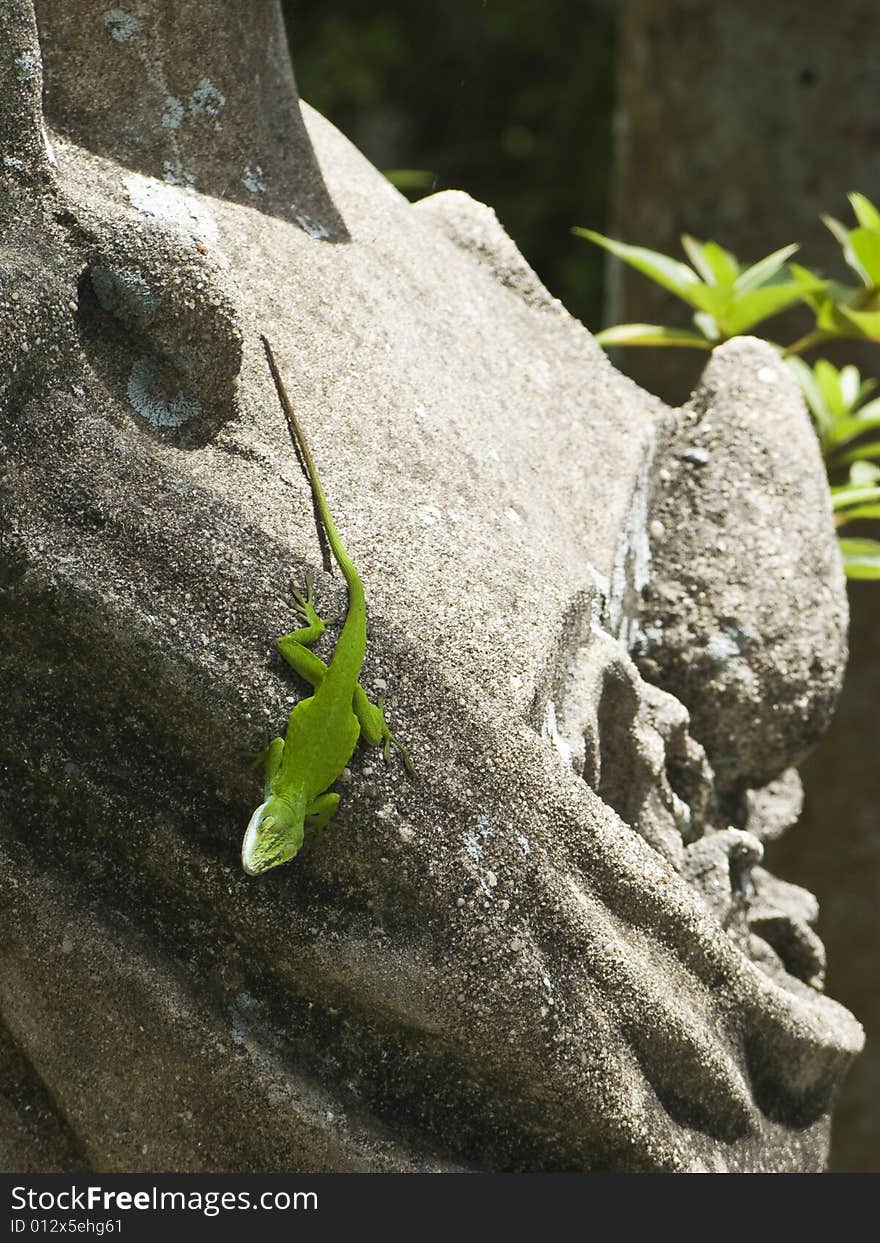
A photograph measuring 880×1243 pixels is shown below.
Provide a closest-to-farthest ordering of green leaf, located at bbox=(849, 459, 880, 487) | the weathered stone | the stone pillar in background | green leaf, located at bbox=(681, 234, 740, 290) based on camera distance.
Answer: the weathered stone, green leaf, located at bbox=(681, 234, 740, 290), green leaf, located at bbox=(849, 459, 880, 487), the stone pillar in background

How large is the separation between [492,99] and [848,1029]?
5.23 metres

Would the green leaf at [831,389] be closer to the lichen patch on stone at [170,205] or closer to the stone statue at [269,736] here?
the stone statue at [269,736]

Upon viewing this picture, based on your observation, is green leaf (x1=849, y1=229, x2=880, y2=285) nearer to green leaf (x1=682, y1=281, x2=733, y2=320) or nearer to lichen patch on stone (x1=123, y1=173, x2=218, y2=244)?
green leaf (x1=682, y1=281, x2=733, y2=320)

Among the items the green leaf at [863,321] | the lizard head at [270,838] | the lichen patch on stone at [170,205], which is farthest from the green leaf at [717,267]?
the lizard head at [270,838]

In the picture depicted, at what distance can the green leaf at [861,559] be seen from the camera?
7.05 feet

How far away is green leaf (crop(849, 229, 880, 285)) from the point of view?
2.03m

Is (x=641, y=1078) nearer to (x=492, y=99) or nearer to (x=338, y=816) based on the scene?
(x=338, y=816)

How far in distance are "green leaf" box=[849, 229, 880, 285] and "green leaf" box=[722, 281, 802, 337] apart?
0.10m

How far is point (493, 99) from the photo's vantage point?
6.01m

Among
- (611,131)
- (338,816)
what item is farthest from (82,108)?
(611,131)

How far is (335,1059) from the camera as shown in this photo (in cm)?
120

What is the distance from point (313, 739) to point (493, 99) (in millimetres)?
5433

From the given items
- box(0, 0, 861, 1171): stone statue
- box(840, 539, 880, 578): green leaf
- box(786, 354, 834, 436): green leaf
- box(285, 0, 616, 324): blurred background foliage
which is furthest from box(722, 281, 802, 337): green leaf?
box(285, 0, 616, 324): blurred background foliage

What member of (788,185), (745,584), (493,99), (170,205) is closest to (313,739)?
(170,205)
